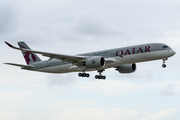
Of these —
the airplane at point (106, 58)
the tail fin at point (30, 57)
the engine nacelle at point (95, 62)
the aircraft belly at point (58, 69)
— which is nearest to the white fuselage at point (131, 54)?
the airplane at point (106, 58)

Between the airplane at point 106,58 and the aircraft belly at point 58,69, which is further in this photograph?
the aircraft belly at point 58,69

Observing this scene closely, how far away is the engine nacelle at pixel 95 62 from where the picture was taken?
48.0 m

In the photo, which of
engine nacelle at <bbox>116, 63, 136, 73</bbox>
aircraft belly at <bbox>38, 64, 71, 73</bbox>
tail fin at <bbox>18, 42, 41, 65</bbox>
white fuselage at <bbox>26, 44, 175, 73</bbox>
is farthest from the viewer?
tail fin at <bbox>18, 42, 41, 65</bbox>

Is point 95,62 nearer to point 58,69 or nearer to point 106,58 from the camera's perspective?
point 106,58

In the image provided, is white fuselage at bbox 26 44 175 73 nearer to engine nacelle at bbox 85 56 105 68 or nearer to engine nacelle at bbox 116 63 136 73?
engine nacelle at bbox 85 56 105 68

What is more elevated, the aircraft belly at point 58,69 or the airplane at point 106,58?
the airplane at point 106,58

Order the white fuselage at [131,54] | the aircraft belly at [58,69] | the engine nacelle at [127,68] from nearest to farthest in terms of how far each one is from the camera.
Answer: the white fuselage at [131,54] → the aircraft belly at [58,69] → the engine nacelle at [127,68]

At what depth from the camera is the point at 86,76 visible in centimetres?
5228

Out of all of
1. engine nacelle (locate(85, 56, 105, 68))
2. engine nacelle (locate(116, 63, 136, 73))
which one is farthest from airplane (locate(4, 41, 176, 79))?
engine nacelle (locate(116, 63, 136, 73))

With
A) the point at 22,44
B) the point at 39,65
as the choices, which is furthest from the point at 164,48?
the point at 22,44

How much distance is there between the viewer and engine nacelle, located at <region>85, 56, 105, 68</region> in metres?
48.0

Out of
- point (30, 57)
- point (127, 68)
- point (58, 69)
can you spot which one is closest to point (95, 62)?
point (58, 69)

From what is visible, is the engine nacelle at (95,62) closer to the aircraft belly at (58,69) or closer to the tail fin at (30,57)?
the aircraft belly at (58,69)

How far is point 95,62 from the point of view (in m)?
48.1
